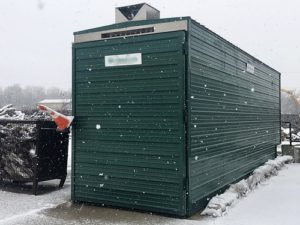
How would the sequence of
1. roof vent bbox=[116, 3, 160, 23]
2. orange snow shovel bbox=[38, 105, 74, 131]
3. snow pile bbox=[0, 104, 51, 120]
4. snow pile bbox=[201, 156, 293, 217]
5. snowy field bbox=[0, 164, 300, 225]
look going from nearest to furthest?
1. snowy field bbox=[0, 164, 300, 225]
2. snow pile bbox=[201, 156, 293, 217]
3. orange snow shovel bbox=[38, 105, 74, 131]
4. roof vent bbox=[116, 3, 160, 23]
5. snow pile bbox=[0, 104, 51, 120]

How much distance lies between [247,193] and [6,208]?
434cm

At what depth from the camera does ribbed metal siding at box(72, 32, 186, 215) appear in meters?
5.86

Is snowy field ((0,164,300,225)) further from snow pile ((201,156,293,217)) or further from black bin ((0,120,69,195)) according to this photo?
black bin ((0,120,69,195))

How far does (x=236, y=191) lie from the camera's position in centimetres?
709

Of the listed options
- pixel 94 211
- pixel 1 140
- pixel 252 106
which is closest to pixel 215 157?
pixel 94 211

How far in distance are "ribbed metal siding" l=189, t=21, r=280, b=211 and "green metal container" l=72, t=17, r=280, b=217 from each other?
19mm

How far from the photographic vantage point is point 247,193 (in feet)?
24.6

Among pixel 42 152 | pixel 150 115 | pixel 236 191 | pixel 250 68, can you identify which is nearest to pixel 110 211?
pixel 150 115

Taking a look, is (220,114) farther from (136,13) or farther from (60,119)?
(60,119)

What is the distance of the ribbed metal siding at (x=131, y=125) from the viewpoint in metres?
5.86

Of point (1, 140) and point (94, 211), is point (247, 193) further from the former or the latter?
point (1, 140)

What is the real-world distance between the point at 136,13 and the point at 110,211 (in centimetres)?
335

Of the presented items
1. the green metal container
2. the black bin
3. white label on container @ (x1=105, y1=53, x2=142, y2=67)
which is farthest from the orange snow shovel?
white label on container @ (x1=105, y1=53, x2=142, y2=67)

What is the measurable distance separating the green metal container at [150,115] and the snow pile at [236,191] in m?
0.22
